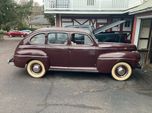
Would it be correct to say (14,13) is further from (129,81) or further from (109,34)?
(129,81)

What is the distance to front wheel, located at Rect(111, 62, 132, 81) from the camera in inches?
243

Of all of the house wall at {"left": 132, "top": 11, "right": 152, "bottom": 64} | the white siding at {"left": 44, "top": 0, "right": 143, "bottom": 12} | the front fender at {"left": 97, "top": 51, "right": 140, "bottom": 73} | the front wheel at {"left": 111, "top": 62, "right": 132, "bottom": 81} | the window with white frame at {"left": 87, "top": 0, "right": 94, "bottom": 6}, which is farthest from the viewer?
the window with white frame at {"left": 87, "top": 0, "right": 94, "bottom": 6}

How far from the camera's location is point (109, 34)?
1067 cm

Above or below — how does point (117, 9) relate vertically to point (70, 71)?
above

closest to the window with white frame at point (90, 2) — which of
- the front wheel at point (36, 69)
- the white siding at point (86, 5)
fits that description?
the white siding at point (86, 5)

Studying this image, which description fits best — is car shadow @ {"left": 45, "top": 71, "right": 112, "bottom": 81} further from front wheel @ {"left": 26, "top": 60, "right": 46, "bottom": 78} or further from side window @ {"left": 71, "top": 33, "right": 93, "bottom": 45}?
side window @ {"left": 71, "top": 33, "right": 93, "bottom": 45}

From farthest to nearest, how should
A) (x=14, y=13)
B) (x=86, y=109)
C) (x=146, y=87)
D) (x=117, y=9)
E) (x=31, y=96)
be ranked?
(x=14, y=13), (x=117, y=9), (x=146, y=87), (x=31, y=96), (x=86, y=109)

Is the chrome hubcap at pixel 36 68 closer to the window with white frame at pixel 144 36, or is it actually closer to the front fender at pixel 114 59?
the front fender at pixel 114 59

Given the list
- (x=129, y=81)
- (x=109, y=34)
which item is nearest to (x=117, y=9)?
(x=109, y=34)

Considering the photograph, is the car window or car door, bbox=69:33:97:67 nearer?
car door, bbox=69:33:97:67

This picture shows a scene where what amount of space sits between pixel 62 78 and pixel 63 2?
31.4 feet

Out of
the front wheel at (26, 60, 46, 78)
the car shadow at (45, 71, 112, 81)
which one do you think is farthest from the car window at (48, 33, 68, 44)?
the car shadow at (45, 71, 112, 81)

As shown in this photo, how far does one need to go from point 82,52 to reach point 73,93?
5.44ft

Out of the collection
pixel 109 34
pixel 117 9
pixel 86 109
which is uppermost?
pixel 117 9
